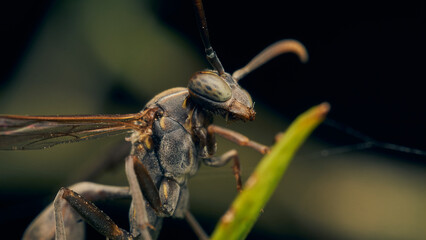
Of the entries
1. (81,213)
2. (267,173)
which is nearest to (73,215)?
(81,213)

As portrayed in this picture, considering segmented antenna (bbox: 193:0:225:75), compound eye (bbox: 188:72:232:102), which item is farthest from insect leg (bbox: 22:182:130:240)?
segmented antenna (bbox: 193:0:225:75)

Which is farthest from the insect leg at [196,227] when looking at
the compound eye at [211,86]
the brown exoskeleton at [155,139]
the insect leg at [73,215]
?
the compound eye at [211,86]

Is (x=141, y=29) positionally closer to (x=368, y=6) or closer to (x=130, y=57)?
(x=130, y=57)

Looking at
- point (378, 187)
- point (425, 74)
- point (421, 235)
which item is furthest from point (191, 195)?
point (425, 74)

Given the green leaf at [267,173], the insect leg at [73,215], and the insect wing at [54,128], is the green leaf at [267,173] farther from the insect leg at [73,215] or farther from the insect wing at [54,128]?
the insect leg at [73,215]

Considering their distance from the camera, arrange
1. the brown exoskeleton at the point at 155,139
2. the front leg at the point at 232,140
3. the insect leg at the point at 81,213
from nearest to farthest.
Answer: the brown exoskeleton at the point at 155,139
the insect leg at the point at 81,213
the front leg at the point at 232,140

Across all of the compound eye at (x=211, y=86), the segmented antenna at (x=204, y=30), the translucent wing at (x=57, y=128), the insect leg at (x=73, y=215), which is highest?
the segmented antenna at (x=204, y=30)
